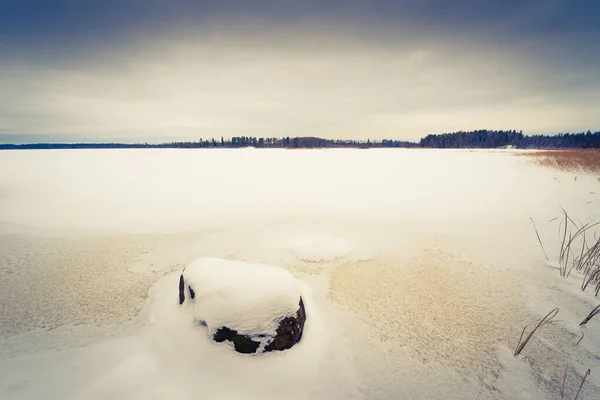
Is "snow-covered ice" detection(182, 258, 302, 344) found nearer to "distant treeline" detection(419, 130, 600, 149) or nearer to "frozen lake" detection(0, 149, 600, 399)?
"frozen lake" detection(0, 149, 600, 399)

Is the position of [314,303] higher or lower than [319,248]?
lower

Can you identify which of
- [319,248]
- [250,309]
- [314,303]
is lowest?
[314,303]

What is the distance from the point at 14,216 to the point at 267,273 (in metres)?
10.9

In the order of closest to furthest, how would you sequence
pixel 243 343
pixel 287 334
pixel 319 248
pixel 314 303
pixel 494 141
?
pixel 243 343 < pixel 287 334 < pixel 314 303 < pixel 319 248 < pixel 494 141

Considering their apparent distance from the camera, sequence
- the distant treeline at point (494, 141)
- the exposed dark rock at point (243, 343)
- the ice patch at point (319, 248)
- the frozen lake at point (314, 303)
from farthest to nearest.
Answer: the distant treeline at point (494, 141) → the ice patch at point (319, 248) → the exposed dark rock at point (243, 343) → the frozen lake at point (314, 303)

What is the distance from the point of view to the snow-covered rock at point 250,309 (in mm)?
3650

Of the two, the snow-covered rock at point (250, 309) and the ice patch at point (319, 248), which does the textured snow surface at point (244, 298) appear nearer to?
the snow-covered rock at point (250, 309)

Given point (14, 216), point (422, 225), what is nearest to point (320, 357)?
point (422, 225)

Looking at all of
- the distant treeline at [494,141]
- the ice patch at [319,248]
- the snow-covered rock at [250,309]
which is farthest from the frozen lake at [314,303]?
the distant treeline at [494,141]

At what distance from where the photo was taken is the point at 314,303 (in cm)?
485

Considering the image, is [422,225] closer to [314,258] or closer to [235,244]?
[314,258]

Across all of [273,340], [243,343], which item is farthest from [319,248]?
[243,343]

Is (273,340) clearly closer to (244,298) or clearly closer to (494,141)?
(244,298)

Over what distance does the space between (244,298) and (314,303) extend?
1550 millimetres
